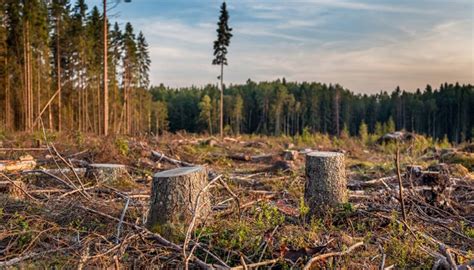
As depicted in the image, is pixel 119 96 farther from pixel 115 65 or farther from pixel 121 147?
pixel 121 147

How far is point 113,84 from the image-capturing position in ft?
150

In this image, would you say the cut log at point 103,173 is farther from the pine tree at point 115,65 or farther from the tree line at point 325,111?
the tree line at point 325,111

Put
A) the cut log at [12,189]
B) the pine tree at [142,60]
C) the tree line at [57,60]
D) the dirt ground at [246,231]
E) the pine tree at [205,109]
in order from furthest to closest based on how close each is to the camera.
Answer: the pine tree at [205,109] < the pine tree at [142,60] < the tree line at [57,60] < the cut log at [12,189] < the dirt ground at [246,231]

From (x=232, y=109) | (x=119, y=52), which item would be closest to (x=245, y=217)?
(x=119, y=52)

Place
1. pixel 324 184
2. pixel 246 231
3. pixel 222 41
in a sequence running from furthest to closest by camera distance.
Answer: pixel 222 41, pixel 324 184, pixel 246 231

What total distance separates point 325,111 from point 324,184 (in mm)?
78860

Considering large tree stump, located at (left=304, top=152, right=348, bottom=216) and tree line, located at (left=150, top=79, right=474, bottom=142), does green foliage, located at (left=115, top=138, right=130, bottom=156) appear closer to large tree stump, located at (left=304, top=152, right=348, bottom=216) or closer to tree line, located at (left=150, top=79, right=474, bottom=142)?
large tree stump, located at (left=304, top=152, right=348, bottom=216)

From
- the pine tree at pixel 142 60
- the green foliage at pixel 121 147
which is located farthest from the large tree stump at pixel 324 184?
the pine tree at pixel 142 60

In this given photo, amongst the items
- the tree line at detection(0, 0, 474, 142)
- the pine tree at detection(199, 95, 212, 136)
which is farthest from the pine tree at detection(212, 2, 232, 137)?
the pine tree at detection(199, 95, 212, 136)

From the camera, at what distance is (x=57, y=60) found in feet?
107

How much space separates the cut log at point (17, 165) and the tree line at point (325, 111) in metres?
64.3

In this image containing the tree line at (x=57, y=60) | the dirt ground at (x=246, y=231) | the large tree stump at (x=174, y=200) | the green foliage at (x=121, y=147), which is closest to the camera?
the dirt ground at (x=246, y=231)

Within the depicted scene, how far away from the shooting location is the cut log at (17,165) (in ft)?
28.4

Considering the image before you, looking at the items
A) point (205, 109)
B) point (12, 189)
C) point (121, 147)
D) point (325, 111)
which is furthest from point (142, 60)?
point (325, 111)
